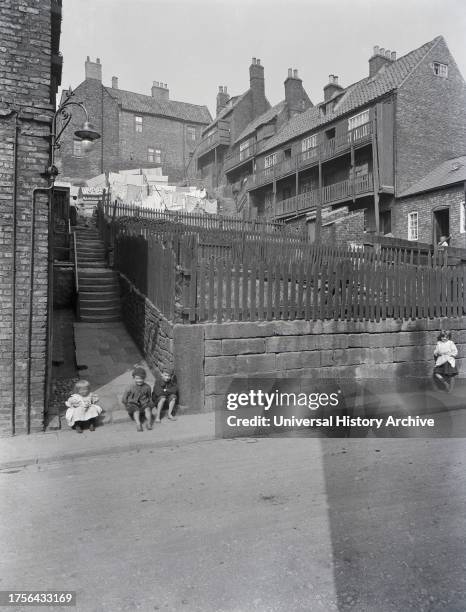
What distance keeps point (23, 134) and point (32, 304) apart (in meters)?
2.40

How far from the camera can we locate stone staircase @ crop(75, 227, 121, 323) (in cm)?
1280

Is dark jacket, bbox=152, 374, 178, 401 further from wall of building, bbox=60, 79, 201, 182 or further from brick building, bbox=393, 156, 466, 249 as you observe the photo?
wall of building, bbox=60, 79, 201, 182

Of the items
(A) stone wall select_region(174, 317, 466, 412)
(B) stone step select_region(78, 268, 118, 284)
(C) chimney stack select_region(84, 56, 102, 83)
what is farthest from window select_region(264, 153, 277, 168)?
(A) stone wall select_region(174, 317, 466, 412)

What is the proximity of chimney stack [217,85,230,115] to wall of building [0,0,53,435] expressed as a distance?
153 feet

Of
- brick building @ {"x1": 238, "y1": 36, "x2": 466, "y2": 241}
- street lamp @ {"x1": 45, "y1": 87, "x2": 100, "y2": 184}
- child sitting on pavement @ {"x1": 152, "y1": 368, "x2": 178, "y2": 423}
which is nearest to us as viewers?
street lamp @ {"x1": 45, "y1": 87, "x2": 100, "y2": 184}

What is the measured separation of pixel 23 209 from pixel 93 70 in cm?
4191

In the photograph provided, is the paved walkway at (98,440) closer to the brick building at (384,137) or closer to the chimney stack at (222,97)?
the brick building at (384,137)

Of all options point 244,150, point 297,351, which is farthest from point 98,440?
Answer: point 244,150

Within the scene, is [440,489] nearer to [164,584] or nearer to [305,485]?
[305,485]

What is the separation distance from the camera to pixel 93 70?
41.7 m

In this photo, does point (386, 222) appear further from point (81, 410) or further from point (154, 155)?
point (154, 155)

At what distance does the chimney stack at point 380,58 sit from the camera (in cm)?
2903

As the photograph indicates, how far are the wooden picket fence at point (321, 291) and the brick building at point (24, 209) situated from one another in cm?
236

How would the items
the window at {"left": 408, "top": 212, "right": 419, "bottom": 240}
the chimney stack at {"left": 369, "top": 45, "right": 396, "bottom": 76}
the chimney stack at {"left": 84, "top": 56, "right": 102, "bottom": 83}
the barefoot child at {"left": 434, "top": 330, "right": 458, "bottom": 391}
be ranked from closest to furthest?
the barefoot child at {"left": 434, "top": 330, "right": 458, "bottom": 391} < the window at {"left": 408, "top": 212, "right": 419, "bottom": 240} < the chimney stack at {"left": 369, "top": 45, "right": 396, "bottom": 76} < the chimney stack at {"left": 84, "top": 56, "right": 102, "bottom": 83}
